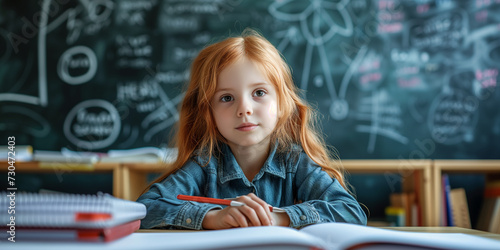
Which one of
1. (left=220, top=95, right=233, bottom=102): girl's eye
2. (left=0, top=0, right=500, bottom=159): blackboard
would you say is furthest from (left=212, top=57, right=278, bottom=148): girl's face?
(left=0, top=0, right=500, bottom=159): blackboard

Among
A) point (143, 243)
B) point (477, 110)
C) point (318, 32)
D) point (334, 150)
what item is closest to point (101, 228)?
point (143, 243)

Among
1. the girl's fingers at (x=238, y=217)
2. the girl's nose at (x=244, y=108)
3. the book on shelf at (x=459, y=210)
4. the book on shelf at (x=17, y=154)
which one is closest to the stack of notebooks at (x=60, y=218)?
the girl's fingers at (x=238, y=217)

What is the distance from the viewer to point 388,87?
Result: 2.79 metres

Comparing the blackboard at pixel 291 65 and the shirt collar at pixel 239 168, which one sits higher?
the blackboard at pixel 291 65

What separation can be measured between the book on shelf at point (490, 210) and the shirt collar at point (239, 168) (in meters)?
1.74

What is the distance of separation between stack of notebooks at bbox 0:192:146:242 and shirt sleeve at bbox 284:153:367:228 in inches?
17.1

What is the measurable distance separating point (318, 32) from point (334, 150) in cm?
75

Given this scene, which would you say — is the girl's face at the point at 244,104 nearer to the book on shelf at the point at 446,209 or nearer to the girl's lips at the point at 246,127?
the girl's lips at the point at 246,127

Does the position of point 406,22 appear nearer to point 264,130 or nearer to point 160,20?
point 160,20

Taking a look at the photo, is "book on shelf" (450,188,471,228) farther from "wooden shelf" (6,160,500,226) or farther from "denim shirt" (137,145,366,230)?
"denim shirt" (137,145,366,230)

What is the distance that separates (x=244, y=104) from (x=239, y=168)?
199 millimetres

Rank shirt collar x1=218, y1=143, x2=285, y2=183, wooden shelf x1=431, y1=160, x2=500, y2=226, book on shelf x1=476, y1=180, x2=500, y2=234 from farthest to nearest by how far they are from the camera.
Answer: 1. book on shelf x1=476, y1=180, x2=500, y2=234
2. wooden shelf x1=431, y1=160, x2=500, y2=226
3. shirt collar x1=218, y1=143, x2=285, y2=183

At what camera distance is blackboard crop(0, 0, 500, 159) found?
108 inches

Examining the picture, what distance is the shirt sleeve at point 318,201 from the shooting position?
898mm
